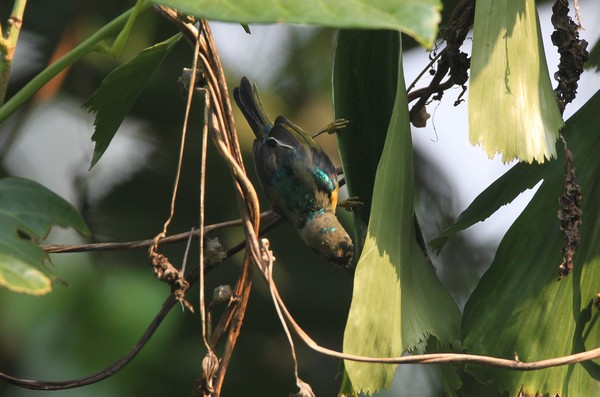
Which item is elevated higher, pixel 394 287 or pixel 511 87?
pixel 511 87

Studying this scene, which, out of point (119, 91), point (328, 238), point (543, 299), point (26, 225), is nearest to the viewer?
point (26, 225)

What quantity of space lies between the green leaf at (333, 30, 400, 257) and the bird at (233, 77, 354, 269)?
35 centimetres

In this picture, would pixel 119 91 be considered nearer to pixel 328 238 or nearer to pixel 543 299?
pixel 328 238

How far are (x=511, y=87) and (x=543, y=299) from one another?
12.1 inches

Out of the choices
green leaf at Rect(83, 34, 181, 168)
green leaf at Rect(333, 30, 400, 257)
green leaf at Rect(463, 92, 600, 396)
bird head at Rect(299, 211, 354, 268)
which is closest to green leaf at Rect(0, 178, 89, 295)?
green leaf at Rect(83, 34, 181, 168)

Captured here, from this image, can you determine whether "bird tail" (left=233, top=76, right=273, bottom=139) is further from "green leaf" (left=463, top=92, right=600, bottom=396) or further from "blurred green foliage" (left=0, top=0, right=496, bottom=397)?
"green leaf" (left=463, top=92, right=600, bottom=396)

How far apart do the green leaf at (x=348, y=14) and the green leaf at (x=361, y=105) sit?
0.48 meters

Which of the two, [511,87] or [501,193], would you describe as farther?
[501,193]

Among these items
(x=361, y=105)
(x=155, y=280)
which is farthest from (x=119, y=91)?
(x=155, y=280)

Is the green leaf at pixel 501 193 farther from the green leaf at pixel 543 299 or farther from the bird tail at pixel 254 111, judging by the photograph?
the bird tail at pixel 254 111

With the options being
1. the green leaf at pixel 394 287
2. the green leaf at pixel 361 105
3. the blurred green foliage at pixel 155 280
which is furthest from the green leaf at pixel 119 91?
the blurred green foliage at pixel 155 280

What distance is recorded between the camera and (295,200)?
5.06 feet

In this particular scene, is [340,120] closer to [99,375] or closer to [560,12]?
[560,12]

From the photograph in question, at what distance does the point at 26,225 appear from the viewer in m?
0.88
